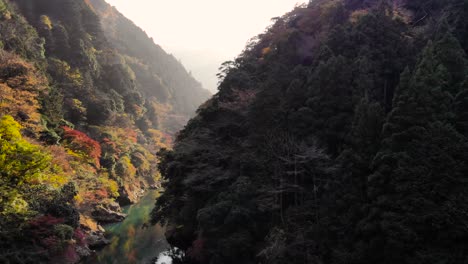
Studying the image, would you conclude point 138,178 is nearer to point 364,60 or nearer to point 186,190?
point 186,190

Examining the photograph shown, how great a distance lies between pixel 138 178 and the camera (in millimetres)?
50438

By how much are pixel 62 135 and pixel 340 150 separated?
25283mm

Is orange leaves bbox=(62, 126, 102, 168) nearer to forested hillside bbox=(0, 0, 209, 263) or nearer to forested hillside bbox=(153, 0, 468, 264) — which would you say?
forested hillside bbox=(0, 0, 209, 263)

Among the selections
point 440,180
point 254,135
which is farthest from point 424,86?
point 254,135

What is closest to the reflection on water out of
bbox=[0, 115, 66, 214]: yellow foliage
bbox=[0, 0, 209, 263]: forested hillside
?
bbox=[0, 0, 209, 263]: forested hillside

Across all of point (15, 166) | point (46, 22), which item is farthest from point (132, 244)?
point (46, 22)

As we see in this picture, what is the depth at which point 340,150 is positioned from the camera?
16109 mm

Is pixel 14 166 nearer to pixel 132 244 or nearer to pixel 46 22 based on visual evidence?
pixel 132 244

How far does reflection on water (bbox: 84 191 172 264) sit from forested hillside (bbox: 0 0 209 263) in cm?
115

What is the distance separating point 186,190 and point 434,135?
15.0 m

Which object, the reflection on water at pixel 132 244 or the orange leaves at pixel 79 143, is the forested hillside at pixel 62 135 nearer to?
the orange leaves at pixel 79 143

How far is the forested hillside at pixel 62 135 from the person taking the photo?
1756 centimetres

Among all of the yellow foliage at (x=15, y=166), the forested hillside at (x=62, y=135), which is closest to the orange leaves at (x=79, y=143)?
the forested hillside at (x=62, y=135)

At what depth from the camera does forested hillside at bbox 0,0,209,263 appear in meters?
17.6
